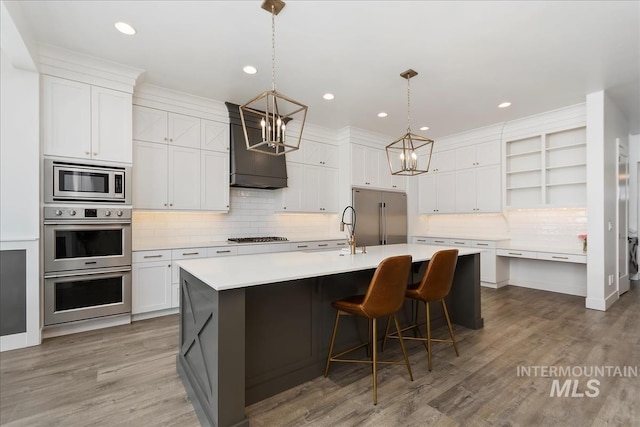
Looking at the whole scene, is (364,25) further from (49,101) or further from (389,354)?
(49,101)

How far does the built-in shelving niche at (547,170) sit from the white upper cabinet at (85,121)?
5713 millimetres

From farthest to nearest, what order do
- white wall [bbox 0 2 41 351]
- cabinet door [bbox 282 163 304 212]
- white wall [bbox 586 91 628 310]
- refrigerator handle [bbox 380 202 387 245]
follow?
refrigerator handle [bbox 380 202 387 245], cabinet door [bbox 282 163 304 212], white wall [bbox 586 91 628 310], white wall [bbox 0 2 41 351]

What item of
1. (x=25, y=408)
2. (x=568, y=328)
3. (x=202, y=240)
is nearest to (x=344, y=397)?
(x=25, y=408)

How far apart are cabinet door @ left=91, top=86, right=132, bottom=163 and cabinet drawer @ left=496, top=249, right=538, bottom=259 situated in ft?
18.3

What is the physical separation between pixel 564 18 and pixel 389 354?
10.4 ft

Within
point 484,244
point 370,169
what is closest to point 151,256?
point 370,169

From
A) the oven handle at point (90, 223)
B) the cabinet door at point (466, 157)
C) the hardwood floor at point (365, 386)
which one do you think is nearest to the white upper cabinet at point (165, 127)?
the oven handle at point (90, 223)

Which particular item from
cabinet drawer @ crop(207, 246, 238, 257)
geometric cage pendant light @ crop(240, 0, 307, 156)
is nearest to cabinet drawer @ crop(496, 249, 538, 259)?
geometric cage pendant light @ crop(240, 0, 307, 156)

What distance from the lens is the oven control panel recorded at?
9.77 ft

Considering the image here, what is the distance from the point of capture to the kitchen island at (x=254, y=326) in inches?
65.6

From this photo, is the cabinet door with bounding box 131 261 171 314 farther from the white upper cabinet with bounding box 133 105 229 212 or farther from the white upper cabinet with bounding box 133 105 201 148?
the white upper cabinet with bounding box 133 105 201 148

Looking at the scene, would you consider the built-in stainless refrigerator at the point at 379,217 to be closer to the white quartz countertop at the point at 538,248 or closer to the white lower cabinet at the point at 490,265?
the white lower cabinet at the point at 490,265

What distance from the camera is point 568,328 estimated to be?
329cm

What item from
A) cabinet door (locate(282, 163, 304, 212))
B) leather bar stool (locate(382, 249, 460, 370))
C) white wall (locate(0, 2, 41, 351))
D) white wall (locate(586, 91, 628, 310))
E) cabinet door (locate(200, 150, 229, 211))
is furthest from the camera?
cabinet door (locate(282, 163, 304, 212))
